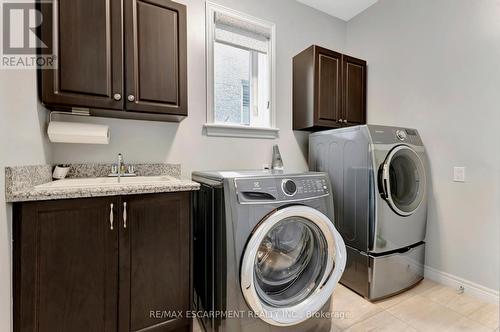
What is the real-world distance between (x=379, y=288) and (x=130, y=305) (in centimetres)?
175

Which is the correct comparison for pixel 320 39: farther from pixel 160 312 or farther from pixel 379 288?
pixel 160 312

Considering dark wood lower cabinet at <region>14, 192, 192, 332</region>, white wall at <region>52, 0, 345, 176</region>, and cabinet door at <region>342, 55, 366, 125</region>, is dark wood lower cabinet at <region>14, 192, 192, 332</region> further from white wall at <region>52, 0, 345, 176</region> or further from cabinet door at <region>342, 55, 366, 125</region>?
cabinet door at <region>342, 55, 366, 125</region>

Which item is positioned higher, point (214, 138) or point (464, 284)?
point (214, 138)

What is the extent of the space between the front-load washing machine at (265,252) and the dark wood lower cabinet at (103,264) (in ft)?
0.55

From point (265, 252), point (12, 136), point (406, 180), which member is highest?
point (12, 136)

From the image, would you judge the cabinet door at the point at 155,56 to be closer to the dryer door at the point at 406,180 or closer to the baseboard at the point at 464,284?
the dryer door at the point at 406,180

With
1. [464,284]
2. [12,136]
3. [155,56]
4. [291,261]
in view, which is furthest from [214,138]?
[464,284]

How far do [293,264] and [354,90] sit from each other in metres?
1.99

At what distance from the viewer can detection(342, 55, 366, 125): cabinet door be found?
8.18 ft

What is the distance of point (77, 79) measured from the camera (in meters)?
1.36

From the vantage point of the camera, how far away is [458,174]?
198 centimetres

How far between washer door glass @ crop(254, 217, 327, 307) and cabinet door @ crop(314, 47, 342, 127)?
1228mm

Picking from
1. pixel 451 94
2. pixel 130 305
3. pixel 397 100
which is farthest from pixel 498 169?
pixel 130 305

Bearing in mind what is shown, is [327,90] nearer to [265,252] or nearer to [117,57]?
[265,252]
